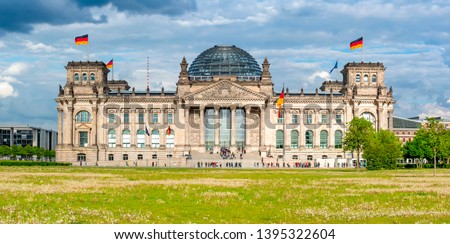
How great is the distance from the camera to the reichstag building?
155250 mm

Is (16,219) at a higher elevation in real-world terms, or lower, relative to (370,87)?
lower

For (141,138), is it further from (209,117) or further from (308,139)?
(308,139)

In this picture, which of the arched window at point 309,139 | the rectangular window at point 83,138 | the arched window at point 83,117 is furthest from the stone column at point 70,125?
the arched window at point 309,139

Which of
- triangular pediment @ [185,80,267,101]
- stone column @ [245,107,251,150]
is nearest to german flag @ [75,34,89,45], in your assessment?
triangular pediment @ [185,80,267,101]

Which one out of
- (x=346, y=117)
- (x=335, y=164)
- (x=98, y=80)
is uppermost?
(x=98, y=80)

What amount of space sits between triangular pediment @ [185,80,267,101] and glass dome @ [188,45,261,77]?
1235 centimetres

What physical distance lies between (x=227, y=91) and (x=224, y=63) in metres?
16.1

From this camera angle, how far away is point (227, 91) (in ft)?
504

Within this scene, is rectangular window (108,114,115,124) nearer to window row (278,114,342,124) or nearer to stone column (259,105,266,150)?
stone column (259,105,266,150)

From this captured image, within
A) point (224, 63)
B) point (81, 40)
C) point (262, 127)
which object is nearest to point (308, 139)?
point (262, 127)

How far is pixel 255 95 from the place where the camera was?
153125 millimetres

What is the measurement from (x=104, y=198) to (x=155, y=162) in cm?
10771

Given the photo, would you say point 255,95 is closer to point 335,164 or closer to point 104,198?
point 335,164

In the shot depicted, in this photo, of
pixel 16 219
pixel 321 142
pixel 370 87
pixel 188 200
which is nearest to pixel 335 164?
pixel 321 142
